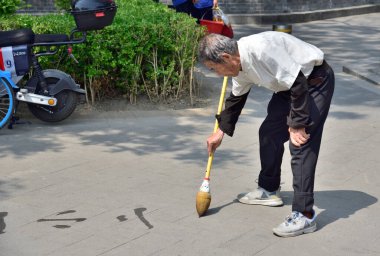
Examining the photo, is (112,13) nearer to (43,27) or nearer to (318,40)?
(43,27)

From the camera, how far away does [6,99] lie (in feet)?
25.2

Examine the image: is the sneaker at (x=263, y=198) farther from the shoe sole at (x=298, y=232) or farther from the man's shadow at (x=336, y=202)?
the shoe sole at (x=298, y=232)

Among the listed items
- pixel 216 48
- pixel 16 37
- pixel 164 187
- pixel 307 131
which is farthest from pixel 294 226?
pixel 16 37

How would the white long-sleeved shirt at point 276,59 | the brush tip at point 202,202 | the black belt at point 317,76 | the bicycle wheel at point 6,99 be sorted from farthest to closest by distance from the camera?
1. the bicycle wheel at point 6,99
2. the brush tip at point 202,202
3. the black belt at point 317,76
4. the white long-sleeved shirt at point 276,59

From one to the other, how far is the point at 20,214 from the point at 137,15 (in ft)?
13.2

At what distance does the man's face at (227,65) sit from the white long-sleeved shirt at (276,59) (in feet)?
0.13

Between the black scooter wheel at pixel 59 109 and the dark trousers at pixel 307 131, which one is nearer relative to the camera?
the dark trousers at pixel 307 131

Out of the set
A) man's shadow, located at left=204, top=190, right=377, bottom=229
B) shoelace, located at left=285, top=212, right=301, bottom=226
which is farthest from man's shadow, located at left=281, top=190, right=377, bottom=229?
shoelace, located at left=285, top=212, right=301, bottom=226

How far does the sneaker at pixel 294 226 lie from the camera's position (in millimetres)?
5113

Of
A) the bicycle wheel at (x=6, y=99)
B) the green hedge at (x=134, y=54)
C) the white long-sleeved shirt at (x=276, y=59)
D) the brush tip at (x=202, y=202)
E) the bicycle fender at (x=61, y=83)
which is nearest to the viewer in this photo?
the white long-sleeved shirt at (x=276, y=59)

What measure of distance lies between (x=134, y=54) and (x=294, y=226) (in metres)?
3.81

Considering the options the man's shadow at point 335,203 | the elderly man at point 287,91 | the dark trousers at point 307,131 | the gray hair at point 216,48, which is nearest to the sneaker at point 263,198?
the man's shadow at point 335,203

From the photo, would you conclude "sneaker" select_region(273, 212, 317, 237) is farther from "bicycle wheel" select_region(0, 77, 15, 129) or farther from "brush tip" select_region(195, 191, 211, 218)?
"bicycle wheel" select_region(0, 77, 15, 129)

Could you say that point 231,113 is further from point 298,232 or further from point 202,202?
point 298,232
